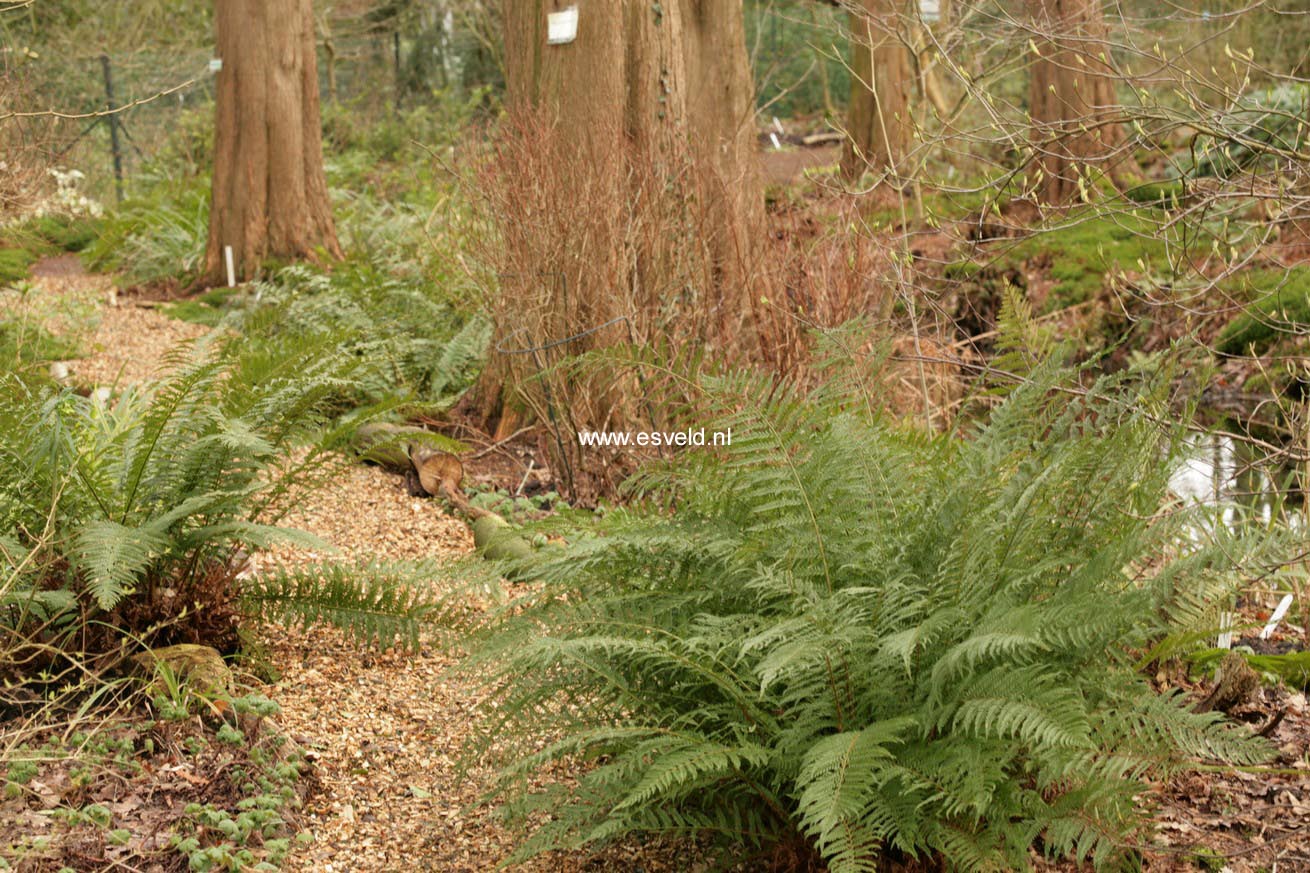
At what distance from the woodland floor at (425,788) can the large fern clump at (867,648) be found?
210 millimetres

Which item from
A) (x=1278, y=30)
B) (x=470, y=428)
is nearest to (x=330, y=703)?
(x=470, y=428)

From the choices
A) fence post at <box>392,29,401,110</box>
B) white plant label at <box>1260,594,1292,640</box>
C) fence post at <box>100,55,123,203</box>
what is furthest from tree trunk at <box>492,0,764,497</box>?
fence post at <box>392,29,401,110</box>

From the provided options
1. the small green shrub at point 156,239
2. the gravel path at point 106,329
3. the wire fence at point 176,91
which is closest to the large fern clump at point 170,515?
the gravel path at point 106,329

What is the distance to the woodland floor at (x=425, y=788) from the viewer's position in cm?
298

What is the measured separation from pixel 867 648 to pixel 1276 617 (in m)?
2.44

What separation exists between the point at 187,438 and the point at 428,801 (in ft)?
4.29

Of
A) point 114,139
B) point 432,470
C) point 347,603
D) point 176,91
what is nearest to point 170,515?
point 347,603

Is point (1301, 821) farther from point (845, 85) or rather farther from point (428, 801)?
point (845, 85)

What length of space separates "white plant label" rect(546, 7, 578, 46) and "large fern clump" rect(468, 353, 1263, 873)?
3745mm

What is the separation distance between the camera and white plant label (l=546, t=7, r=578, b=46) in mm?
6332

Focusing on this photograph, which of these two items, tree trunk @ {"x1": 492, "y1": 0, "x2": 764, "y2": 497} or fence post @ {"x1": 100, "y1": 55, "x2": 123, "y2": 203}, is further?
fence post @ {"x1": 100, "y1": 55, "x2": 123, "y2": 203}

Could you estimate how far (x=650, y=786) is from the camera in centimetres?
233

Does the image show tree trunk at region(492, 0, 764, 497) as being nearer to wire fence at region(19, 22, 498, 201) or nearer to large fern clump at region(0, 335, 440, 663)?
large fern clump at region(0, 335, 440, 663)

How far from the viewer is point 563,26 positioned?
635 cm
